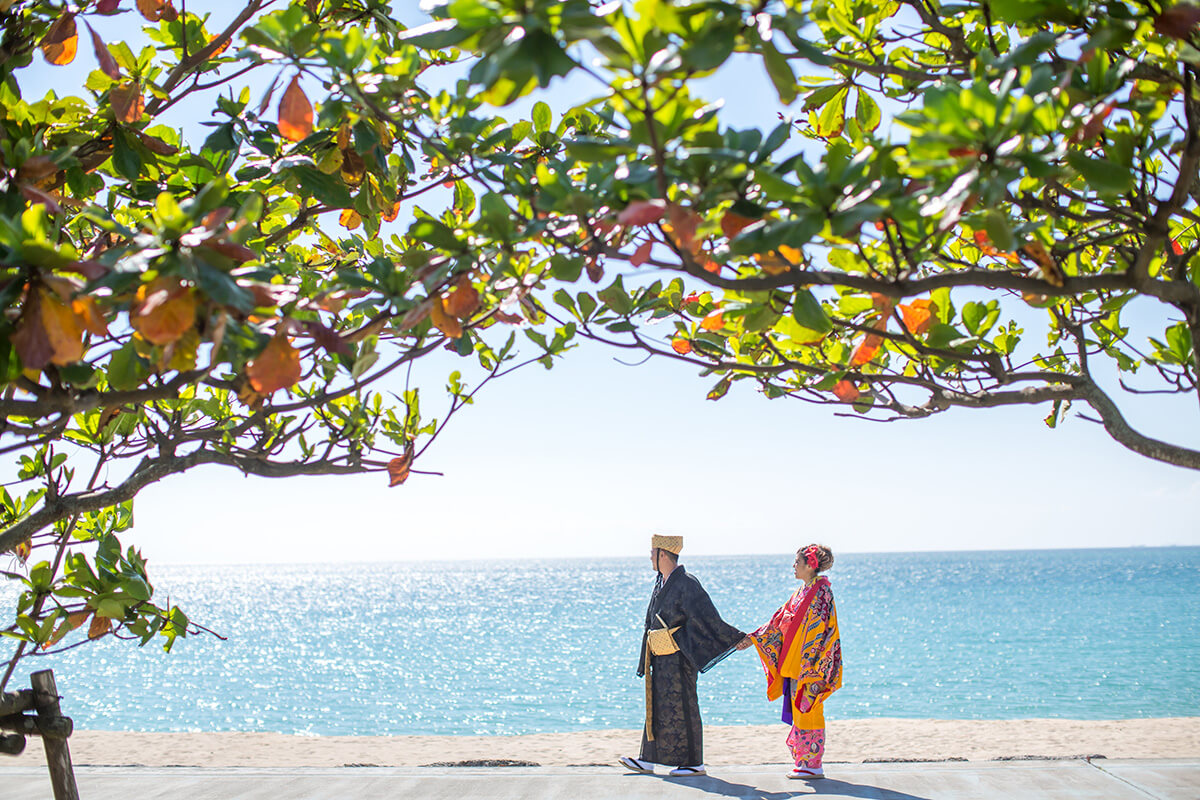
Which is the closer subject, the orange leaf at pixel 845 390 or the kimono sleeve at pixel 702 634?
the orange leaf at pixel 845 390

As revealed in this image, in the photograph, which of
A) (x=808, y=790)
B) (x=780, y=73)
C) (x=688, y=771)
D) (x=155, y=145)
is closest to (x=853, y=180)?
(x=780, y=73)

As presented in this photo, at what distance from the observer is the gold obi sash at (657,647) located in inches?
215

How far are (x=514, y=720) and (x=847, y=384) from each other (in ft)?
57.8

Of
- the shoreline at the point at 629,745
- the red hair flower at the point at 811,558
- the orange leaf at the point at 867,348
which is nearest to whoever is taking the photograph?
the orange leaf at the point at 867,348

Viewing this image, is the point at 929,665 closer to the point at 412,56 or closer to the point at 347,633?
the point at 412,56

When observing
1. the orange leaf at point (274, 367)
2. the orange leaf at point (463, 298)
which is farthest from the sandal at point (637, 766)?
the orange leaf at point (274, 367)

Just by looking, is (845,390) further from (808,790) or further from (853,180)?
(808,790)

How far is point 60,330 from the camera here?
127cm

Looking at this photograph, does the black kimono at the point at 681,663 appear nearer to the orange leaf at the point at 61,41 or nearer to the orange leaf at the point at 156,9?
the orange leaf at the point at 156,9

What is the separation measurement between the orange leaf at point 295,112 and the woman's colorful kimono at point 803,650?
443 cm

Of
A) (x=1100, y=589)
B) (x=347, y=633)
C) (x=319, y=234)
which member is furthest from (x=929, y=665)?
(x=1100, y=589)

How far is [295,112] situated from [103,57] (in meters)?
0.66

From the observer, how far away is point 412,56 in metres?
1.63

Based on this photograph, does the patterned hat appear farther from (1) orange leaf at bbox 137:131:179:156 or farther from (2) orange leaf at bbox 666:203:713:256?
(2) orange leaf at bbox 666:203:713:256
